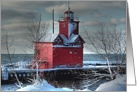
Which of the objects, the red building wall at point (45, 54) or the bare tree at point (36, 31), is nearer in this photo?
the bare tree at point (36, 31)

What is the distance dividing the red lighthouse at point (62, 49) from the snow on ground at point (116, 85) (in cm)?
50

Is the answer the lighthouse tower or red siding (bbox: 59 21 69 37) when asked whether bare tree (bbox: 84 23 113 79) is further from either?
red siding (bbox: 59 21 69 37)

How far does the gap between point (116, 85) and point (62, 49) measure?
104 cm

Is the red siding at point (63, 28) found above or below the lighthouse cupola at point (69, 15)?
below

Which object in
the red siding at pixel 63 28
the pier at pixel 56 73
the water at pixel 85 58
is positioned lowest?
the pier at pixel 56 73

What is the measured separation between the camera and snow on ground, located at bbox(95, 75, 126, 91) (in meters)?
5.96

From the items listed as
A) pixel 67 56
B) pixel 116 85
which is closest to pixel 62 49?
pixel 67 56

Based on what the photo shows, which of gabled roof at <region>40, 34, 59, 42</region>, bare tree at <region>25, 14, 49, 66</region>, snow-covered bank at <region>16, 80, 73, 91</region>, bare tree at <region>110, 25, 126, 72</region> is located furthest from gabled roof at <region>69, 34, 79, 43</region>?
snow-covered bank at <region>16, 80, 73, 91</region>

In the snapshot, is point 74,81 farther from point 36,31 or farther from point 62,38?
point 36,31

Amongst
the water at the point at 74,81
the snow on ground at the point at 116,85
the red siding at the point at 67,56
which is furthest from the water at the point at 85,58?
the snow on ground at the point at 116,85

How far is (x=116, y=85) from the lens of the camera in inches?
237

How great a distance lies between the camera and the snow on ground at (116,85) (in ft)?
19.6

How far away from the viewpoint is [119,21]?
5961 mm

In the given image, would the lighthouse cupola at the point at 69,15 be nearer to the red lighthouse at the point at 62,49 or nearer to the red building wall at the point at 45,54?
the red lighthouse at the point at 62,49
